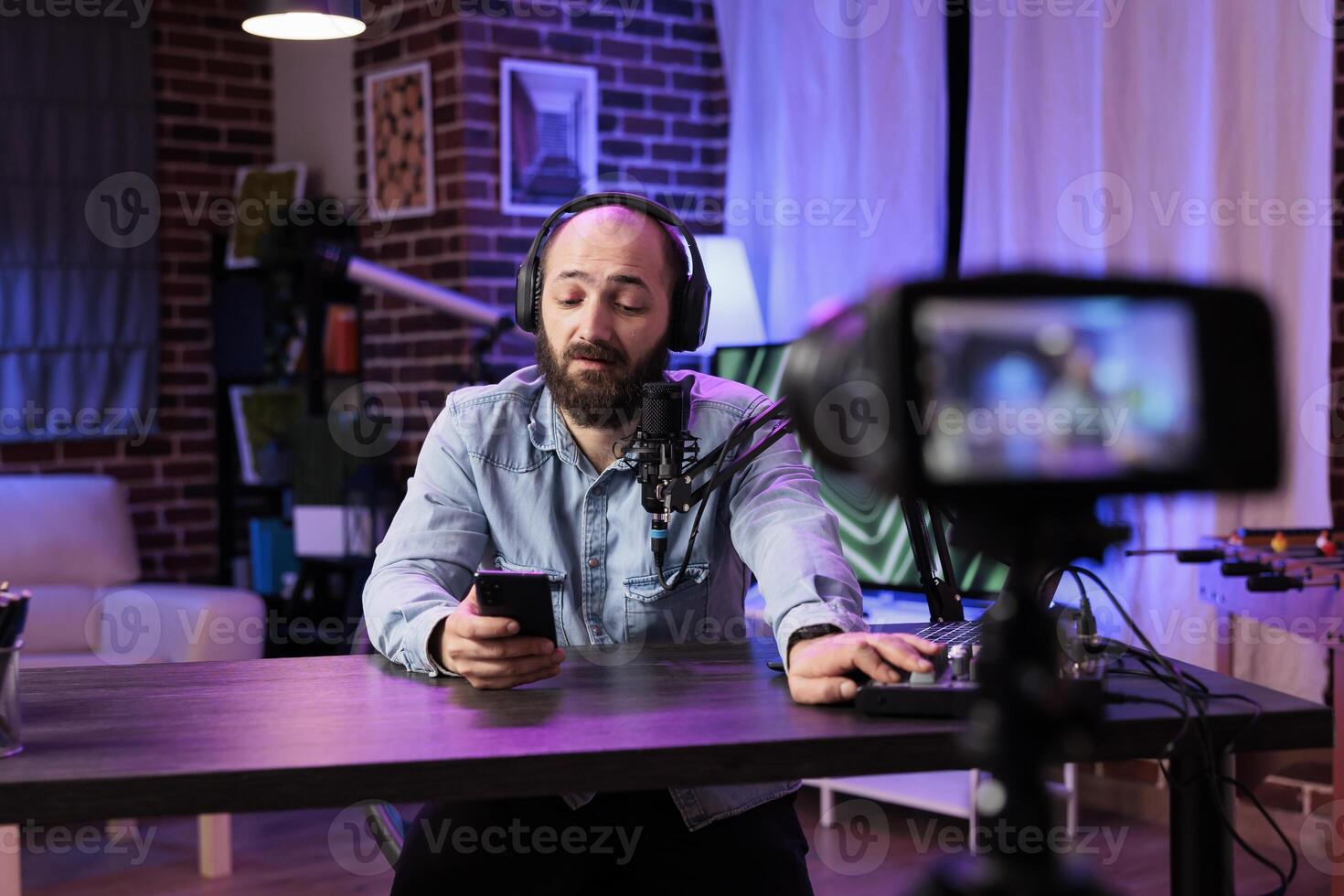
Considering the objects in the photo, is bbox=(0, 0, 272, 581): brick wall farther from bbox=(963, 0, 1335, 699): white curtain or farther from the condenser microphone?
the condenser microphone

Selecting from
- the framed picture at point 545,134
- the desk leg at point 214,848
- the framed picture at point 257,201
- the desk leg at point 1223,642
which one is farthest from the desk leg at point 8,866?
the framed picture at point 257,201

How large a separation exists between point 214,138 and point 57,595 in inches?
77.6

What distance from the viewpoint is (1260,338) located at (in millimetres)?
635

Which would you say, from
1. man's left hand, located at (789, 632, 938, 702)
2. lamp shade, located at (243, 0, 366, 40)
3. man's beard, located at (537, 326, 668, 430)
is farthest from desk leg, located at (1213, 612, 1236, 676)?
lamp shade, located at (243, 0, 366, 40)

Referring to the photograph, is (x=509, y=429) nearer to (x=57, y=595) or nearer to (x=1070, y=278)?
(x=1070, y=278)

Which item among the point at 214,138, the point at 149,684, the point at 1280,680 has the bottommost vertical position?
the point at 1280,680

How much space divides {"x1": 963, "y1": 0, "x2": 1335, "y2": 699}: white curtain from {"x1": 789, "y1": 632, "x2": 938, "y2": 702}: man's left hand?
5.69 feet

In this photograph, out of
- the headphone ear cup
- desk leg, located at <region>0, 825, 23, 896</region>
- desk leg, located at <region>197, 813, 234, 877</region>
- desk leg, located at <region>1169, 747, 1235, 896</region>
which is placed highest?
the headphone ear cup

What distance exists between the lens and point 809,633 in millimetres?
1459

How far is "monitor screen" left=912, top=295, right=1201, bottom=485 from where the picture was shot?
0.60m

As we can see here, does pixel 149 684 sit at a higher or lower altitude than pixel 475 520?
lower

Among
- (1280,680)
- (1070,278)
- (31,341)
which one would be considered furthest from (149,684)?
(31,341)

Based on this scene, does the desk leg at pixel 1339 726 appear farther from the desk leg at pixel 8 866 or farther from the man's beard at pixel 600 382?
the desk leg at pixel 8 866

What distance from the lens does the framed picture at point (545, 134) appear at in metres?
4.05
